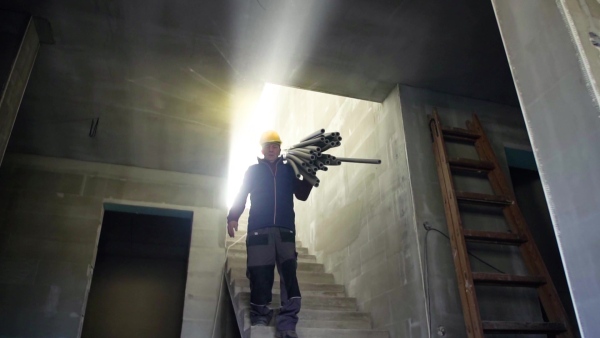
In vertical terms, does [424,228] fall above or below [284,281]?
above

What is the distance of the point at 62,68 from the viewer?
134 inches

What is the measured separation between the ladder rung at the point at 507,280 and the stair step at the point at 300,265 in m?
2.26

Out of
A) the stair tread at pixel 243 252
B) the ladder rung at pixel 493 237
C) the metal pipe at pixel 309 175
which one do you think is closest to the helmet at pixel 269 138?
the metal pipe at pixel 309 175

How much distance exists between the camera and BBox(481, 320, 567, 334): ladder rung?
2.63 meters

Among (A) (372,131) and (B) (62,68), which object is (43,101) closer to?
(B) (62,68)

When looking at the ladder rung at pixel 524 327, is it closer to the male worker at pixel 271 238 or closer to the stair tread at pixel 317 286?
the male worker at pixel 271 238

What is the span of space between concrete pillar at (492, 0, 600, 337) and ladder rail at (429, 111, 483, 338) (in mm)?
1429

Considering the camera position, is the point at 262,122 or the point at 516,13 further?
the point at 262,122

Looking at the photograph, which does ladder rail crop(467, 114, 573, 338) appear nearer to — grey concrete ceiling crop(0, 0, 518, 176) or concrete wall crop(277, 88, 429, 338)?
grey concrete ceiling crop(0, 0, 518, 176)

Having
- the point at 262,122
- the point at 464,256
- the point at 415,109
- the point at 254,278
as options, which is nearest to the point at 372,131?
the point at 415,109

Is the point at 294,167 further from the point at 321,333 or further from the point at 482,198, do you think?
the point at 482,198

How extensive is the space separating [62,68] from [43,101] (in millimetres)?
626

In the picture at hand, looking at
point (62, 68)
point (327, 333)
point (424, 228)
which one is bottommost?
point (327, 333)

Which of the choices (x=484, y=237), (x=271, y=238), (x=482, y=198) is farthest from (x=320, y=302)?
(x=482, y=198)
